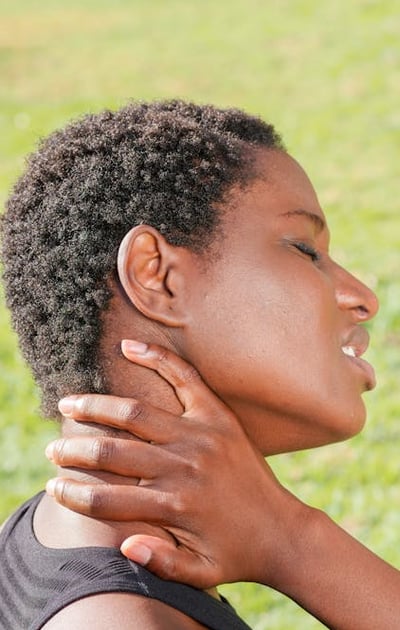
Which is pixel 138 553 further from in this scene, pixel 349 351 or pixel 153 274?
pixel 349 351

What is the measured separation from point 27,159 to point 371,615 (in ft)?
4.30

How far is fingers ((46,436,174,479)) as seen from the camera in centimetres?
220

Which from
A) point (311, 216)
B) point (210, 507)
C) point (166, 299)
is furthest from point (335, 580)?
point (311, 216)

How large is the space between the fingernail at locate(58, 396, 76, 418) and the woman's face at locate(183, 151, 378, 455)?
269mm

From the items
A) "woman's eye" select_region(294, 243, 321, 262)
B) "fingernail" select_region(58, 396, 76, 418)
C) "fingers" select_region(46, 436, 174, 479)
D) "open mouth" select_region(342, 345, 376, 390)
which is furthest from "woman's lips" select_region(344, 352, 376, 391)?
"fingernail" select_region(58, 396, 76, 418)

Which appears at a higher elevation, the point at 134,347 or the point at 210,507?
the point at 134,347

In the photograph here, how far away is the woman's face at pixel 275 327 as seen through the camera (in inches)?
93.6

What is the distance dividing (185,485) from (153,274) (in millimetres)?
445

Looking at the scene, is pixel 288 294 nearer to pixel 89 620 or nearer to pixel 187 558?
pixel 187 558

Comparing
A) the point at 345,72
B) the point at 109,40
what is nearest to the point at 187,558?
the point at 345,72

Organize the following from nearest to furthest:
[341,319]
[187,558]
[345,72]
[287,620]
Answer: [187,558] → [341,319] → [287,620] → [345,72]

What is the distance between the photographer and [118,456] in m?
2.20

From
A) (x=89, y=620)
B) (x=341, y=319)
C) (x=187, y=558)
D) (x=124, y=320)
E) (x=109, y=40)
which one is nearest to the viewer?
(x=89, y=620)

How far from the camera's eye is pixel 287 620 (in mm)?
4570
